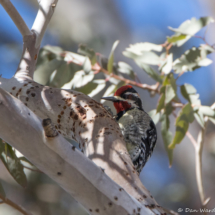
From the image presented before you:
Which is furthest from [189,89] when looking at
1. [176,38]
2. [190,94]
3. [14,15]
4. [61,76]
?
[14,15]

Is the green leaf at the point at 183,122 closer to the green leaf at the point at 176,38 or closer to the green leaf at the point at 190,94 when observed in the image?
the green leaf at the point at 190,94

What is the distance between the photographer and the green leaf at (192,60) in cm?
198

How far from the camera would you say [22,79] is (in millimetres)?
1351

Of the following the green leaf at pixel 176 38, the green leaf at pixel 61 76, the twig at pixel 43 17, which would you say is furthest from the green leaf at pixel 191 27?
the twig at pixel 43 17

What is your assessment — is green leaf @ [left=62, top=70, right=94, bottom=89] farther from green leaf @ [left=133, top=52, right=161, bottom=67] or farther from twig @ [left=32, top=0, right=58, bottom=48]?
twig @ [left=32, top=0, right=58, bottom=48]

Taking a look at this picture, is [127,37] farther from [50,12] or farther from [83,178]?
[83,178]

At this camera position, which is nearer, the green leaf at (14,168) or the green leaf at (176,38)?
the green leaf at (14,168)

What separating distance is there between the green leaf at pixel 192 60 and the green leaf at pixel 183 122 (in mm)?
276

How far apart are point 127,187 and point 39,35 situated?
2.95 ft

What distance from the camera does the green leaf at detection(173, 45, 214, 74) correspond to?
77.8 inches

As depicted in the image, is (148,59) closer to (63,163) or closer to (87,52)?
(87,52)

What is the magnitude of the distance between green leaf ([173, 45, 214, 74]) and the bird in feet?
1.24

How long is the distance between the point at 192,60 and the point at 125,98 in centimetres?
54

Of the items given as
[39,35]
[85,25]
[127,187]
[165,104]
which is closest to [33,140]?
[127,187]
